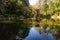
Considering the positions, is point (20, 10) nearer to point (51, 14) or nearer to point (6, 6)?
point (6, 6)

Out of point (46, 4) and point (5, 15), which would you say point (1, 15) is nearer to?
point (5, 15)

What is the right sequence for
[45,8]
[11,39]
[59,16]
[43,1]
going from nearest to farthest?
Answer: [11,39]
[59,16]
[45,8]
[43,1]

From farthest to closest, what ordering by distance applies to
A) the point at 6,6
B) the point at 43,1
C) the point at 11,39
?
the point at 43,1 → the point at 6,6 → the point at 11,39

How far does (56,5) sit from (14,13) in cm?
1236

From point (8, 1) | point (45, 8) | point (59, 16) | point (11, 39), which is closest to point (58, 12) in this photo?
point (59, 16)

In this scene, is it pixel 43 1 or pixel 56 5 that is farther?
Result: pixel 43 1

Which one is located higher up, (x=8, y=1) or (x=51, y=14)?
(x=8, y=1)

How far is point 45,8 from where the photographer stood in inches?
2436

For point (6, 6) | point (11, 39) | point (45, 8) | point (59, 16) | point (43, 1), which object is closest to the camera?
point (11, 39)

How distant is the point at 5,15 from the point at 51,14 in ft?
40.1

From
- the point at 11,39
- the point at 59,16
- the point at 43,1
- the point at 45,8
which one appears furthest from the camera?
the point at 43,1

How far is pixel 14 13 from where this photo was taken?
188ft

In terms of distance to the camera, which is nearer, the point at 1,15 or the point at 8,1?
the point at 1,15

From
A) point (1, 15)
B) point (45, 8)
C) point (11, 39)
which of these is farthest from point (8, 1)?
point (11, 39)
